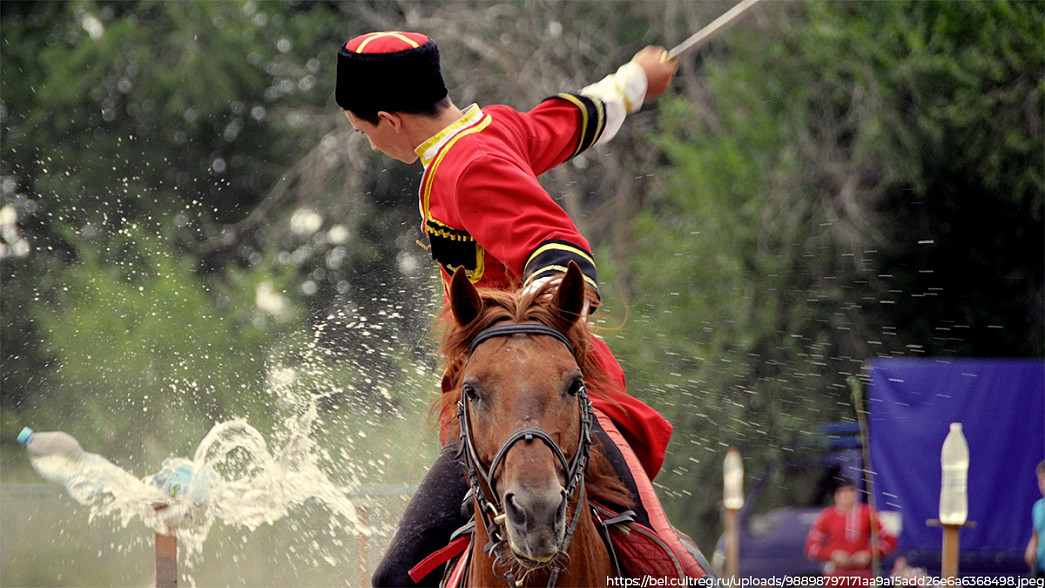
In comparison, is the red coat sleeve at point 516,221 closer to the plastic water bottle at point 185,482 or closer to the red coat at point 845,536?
the plastic water bottle at point 185,482

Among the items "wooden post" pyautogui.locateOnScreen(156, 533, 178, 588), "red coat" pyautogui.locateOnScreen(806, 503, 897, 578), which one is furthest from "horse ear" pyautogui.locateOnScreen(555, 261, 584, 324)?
"red coat" pyautogui.locateOnScreen(806, 503, 897, 578)

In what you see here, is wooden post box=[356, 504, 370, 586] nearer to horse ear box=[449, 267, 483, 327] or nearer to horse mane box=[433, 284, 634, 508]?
horse mane box=[433, 284, 634, 508]

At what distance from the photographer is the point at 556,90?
12.0m

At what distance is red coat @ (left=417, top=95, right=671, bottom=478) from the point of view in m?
2.71

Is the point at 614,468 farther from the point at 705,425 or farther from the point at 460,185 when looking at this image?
the point at 705,425

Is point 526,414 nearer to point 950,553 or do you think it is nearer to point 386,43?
point 386,43

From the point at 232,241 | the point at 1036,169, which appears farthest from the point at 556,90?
the point at 1036,169

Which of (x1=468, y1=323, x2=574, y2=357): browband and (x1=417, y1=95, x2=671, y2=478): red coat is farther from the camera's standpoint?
(x1=417, y1=95, x2=671, y2=478): red coat

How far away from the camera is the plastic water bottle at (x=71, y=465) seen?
4523 mm

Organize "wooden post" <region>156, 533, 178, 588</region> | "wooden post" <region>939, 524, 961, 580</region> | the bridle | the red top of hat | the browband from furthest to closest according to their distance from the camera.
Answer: "wooden post" <region>939, 524, 961, 580</region> → "wooden post" <region>156, 533, 178, 588</region> → the red top of hat → the browband → the bridle

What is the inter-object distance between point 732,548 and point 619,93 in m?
6.90

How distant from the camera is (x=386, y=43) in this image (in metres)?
3.13

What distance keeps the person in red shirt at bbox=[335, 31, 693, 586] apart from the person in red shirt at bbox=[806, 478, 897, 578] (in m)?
5.86

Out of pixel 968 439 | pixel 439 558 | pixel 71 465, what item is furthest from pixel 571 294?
pixel 968 439
